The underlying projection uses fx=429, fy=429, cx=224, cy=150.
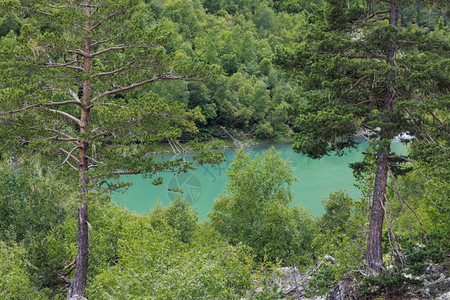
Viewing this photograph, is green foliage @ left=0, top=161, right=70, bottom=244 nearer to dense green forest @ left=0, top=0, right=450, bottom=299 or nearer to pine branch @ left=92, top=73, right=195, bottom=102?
dense green forest @ left=0, top=0, right=450, bottom=299

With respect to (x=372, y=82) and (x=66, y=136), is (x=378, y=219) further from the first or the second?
(x=66, y=136)

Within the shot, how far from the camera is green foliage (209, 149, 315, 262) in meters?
18.7

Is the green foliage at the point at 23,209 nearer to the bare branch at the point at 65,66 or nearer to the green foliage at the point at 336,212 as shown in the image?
the bare branch at the point at 65,66

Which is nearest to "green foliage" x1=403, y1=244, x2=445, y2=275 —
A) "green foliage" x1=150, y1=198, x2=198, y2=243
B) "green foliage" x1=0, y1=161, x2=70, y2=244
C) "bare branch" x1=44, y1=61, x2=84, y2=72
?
"bare branch" x1=44, y1=61, x2=84, y2=72

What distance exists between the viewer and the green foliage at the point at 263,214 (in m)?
18.7

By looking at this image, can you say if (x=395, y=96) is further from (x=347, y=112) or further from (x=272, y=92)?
(x=272, y=92)

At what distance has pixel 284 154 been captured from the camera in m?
53.1

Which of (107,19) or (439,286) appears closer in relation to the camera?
(439,286)

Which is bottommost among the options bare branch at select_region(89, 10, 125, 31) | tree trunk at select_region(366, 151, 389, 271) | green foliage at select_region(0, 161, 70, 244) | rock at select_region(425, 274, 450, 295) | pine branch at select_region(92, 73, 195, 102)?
rock at select_region(425, 274, 450, 295)

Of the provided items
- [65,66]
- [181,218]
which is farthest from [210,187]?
[65,66]

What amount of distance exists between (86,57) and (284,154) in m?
43.1

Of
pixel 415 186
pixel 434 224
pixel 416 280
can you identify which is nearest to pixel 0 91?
pixel 416 280

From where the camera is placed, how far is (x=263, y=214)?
19359 mm

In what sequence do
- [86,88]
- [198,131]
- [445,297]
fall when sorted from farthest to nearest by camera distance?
[198,131]
[86,88]
[445,297]
